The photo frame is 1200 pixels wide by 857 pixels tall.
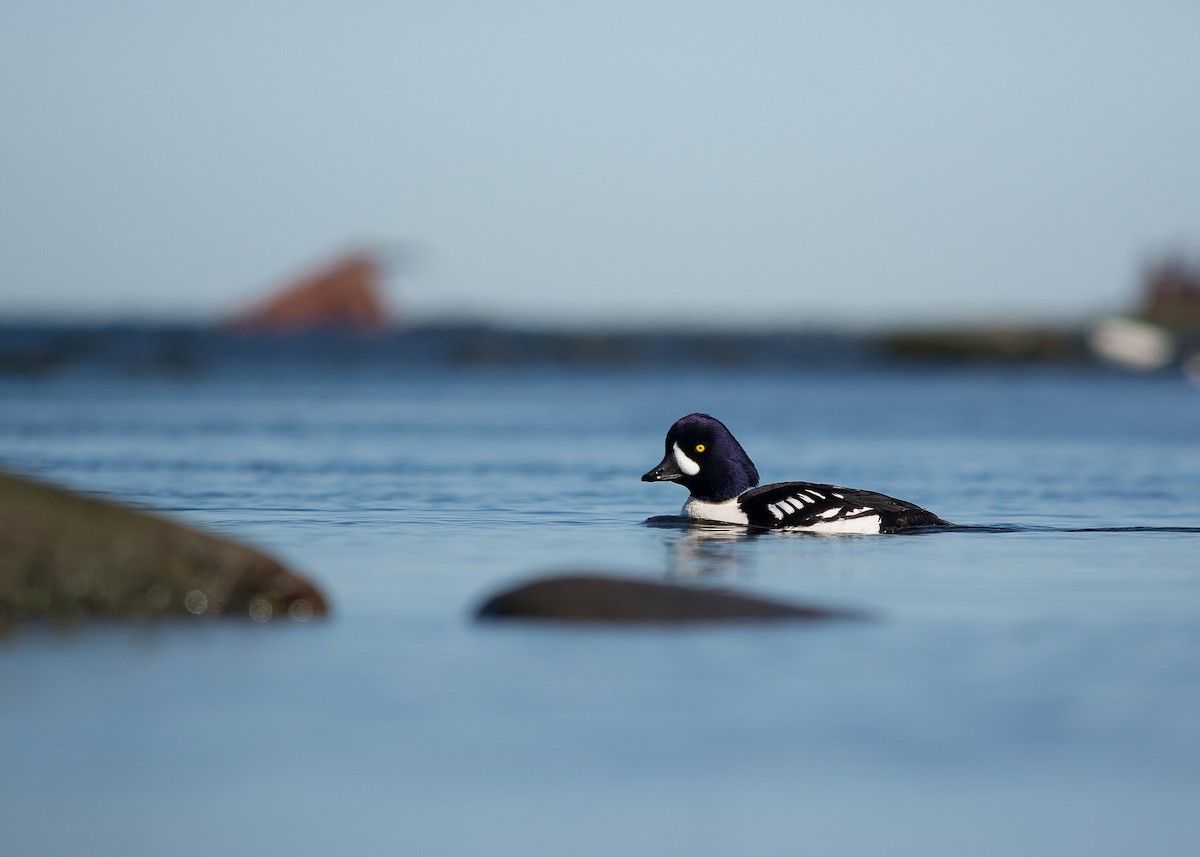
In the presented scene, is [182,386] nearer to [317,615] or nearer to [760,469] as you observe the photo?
[760,469]

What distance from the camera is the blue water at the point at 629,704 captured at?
547 cm

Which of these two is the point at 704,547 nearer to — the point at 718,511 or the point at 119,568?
the point at 718,511

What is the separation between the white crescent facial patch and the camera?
13555 millimetres

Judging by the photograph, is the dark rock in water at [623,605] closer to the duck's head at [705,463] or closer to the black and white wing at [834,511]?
the black and white wing at [834,511]

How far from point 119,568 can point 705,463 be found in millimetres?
5886

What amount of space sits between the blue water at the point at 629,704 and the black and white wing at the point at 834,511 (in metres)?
0.25

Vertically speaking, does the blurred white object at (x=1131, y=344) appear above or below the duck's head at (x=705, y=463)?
above

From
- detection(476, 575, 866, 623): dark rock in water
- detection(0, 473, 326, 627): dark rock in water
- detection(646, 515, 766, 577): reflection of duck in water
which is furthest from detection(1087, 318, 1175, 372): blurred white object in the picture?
detection(0, 473, 326, 627): dark rock in water

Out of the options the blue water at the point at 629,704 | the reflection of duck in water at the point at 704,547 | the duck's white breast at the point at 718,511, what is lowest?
the blue water at the point at 629,704

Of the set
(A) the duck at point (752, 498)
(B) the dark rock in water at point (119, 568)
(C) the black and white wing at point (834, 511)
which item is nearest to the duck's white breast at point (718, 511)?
(A) the duck at point (752, 498)

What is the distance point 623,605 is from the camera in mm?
8523

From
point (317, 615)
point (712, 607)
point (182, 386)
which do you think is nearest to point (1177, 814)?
point (712, 607)

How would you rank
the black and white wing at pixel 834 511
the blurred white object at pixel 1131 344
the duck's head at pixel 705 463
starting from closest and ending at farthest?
the black and white wing at pixel 834 511, the duck's head at pixel 705 463, the blurred white object at pixel 1131 344

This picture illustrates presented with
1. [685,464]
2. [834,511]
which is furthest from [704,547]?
[685,464]
